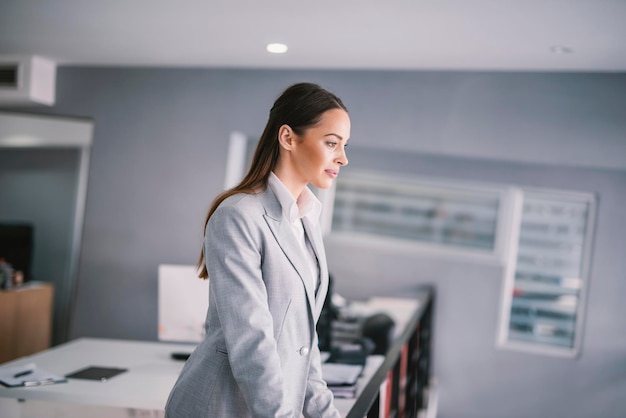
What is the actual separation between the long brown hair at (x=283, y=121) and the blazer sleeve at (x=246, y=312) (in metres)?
0.13

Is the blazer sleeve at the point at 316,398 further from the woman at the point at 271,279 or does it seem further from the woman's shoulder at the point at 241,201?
the woman's shoulder at the point at 241,201

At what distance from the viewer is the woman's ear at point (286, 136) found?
→ 152 cm

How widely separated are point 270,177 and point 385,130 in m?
2.90

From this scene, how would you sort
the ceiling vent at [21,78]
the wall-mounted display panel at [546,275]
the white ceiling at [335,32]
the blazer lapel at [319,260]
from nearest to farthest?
the blazer lapel at [319,260]
the white ceiling at [335,32]
the ceiling vent at [21,78]
the wall-mounted display panel at [546,275]

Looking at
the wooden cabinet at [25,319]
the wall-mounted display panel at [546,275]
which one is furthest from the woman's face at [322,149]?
the wooden cabinet at [25,319]

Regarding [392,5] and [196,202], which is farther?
[196,202]

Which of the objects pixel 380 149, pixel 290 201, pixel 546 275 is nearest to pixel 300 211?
pixel 290 201

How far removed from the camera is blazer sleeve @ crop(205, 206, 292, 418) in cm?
134

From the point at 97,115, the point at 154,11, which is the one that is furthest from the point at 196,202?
the point at 154,11

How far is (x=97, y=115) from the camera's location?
16.1ft

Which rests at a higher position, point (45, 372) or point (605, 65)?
point (605, 65)

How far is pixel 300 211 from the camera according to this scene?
1.61 metres

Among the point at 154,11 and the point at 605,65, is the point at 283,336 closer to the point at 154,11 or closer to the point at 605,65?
the point at 154,11

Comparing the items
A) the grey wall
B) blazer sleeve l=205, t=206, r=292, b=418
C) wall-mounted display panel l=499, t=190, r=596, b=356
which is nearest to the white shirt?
blazer sleeve l=205, t=206, r=292, b=418
